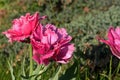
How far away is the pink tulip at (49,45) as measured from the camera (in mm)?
2275

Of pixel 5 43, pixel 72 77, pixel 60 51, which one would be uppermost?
pixel 60 51

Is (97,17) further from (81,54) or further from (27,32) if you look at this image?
(27,32)

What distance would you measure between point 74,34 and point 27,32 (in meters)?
2.42

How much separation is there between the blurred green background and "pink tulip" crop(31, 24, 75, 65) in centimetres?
41

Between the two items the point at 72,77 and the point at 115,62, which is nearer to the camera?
the point at 72,77

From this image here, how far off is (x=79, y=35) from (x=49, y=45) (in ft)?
7.75

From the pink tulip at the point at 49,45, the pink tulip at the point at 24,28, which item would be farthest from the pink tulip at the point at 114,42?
the pink tulip at the point at 24,28

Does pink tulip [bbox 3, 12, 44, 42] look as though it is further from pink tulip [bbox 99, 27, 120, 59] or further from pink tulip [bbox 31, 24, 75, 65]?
pink tulip [bbox 99, 27, 120, 59]

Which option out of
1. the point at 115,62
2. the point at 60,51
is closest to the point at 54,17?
the point at 115,62

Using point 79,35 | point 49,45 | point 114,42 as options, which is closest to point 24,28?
point 49,45

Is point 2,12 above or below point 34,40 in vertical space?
below

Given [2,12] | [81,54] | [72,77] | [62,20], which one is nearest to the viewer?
[72,77]

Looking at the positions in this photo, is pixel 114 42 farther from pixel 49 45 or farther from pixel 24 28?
pixel 24 28

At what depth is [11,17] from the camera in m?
5.82
